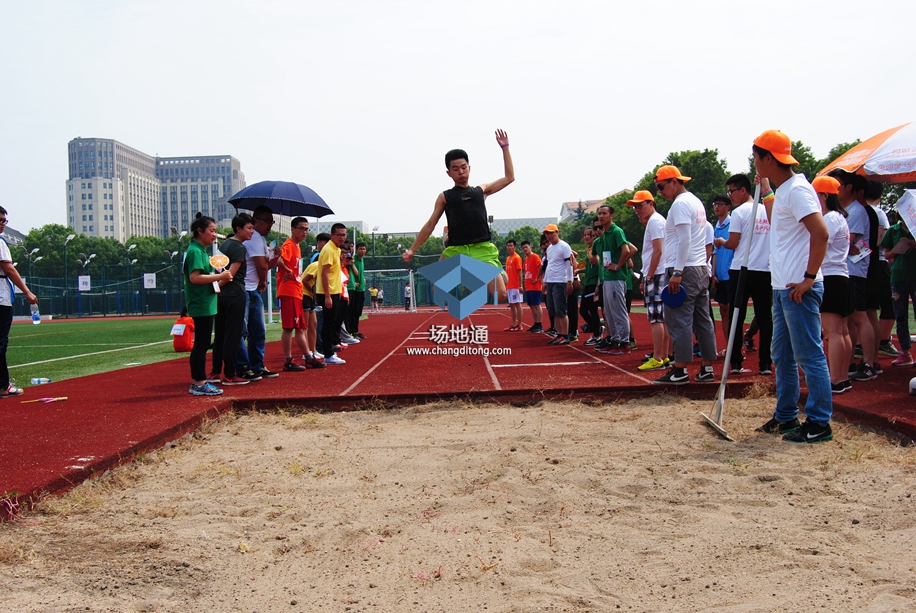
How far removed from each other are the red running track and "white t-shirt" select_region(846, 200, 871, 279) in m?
1.05

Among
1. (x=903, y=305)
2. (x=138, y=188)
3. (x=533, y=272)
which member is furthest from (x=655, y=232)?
(x=138, y=188)

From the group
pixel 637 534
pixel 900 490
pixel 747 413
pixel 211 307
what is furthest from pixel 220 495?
pixel 747 413

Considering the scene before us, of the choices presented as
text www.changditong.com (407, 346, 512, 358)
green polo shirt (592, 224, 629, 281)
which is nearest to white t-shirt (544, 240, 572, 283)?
text www.changditong.com (407, 346, 512, 358)

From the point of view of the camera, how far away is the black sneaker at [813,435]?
406 centimetres

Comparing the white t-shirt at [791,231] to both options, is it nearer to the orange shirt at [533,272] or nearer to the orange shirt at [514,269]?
the orange shirt at [533,272]

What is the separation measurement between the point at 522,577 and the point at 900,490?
6.99 feet

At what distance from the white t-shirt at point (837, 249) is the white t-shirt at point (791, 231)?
1.15m

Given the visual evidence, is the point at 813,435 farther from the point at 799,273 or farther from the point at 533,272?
the point at 533,272

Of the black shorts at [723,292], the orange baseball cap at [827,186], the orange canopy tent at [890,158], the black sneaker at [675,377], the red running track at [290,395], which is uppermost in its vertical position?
the orange canopy tent at [890,158]

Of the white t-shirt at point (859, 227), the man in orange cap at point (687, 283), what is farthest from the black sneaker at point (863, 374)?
the man in orange cap at point (687, 283)

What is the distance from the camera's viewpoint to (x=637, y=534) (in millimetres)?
2760

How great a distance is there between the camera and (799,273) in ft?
13.3

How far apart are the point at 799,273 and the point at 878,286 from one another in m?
3.05

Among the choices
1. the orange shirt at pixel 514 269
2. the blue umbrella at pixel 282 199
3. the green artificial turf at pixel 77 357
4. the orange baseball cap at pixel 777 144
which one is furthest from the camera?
the orange shirt at pixel 514 269
